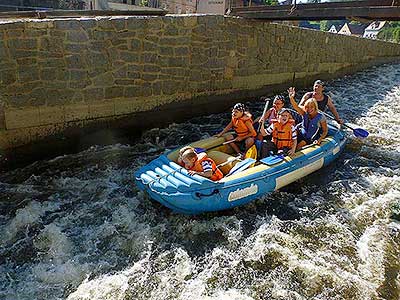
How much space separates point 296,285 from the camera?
3205 mm

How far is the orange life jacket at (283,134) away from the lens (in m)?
4.86

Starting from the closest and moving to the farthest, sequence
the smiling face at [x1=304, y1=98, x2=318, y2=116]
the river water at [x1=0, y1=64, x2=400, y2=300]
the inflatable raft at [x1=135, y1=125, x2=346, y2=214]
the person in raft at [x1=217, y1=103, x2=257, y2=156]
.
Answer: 1. the river water at [x1=0, y1=64, x2=400, y2=300]
2. the inflatable raft at [x1=135, y1=125, x2=346, y2=214]
3. the person in raft at [x1=217, y1=103, x2=257, y2=156]
4. the smiling face at [x1=304, y1=98, x2=318, y2=116]

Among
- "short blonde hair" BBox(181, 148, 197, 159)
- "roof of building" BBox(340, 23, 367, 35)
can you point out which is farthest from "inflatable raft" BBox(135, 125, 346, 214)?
"roof of building" BBox(340, 23, 367, 35)

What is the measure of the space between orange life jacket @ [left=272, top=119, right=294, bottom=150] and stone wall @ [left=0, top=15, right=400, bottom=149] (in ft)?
8.01

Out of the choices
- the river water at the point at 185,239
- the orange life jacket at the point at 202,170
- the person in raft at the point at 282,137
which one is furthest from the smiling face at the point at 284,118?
the orange life jacket at the point at 202,170

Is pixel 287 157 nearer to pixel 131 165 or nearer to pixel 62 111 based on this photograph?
pixel 131 165

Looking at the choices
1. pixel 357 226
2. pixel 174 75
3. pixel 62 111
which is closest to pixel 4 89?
pixel 62 111

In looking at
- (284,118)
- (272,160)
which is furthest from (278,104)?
(272,160)

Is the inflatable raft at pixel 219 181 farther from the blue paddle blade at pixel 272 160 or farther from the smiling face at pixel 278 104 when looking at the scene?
the smiling face at pixel 278 104

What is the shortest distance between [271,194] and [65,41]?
12.0ft

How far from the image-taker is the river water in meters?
3.18

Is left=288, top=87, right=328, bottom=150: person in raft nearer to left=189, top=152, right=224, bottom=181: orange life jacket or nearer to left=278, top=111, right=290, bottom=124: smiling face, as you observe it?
left=278, top=111, right=290, bottom=124: smiling face

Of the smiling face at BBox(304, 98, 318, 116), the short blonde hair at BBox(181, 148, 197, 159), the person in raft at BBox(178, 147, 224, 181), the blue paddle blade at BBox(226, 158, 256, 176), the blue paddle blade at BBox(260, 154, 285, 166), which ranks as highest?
the smiling face at BBox(304, 98, 318, 116)

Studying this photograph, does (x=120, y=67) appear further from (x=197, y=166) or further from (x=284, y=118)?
(x=284, y=118)
